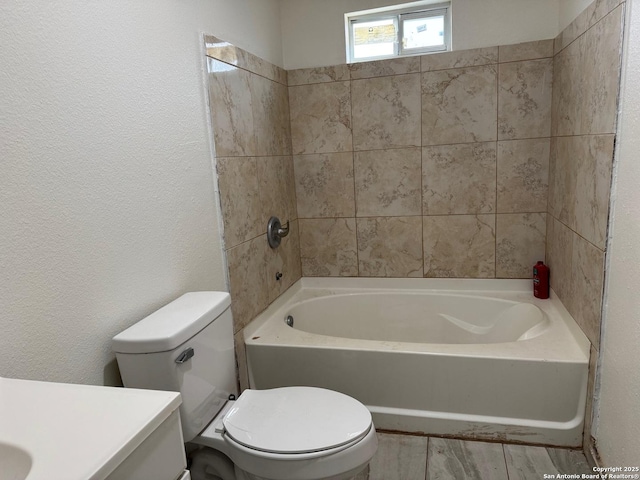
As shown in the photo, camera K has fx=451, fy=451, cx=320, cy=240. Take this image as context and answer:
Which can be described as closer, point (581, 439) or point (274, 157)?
point (581, 439)

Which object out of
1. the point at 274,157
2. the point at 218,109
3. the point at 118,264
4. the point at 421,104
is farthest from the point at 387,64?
the point at 118,264

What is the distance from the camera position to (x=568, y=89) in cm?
210

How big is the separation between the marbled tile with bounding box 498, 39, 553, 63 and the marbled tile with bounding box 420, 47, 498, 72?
40 millimetres

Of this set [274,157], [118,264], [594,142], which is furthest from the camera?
[274,157]

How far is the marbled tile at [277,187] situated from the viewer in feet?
7.85

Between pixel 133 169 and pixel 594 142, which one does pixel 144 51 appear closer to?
pixel 133 169

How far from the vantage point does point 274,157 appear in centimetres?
255

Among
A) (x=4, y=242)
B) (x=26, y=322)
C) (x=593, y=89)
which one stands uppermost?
(x=593, y=89)

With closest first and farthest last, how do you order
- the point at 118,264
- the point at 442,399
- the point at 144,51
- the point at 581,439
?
1. the point at 118,264
2. the point at 144,51
3. the point at 581,439
4. the point at 442,399

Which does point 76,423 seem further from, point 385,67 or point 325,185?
point 385,67

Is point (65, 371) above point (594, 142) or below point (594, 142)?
below

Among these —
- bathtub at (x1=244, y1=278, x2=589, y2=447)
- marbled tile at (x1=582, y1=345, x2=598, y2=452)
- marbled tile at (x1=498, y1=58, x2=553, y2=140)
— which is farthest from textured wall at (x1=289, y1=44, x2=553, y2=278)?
marbled tile at (x1=582, y1=345, x2=598, y2=452)

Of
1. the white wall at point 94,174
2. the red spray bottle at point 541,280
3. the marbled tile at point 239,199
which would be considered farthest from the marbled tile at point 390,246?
the white wall at point 94,174

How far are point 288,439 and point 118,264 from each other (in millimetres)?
748
